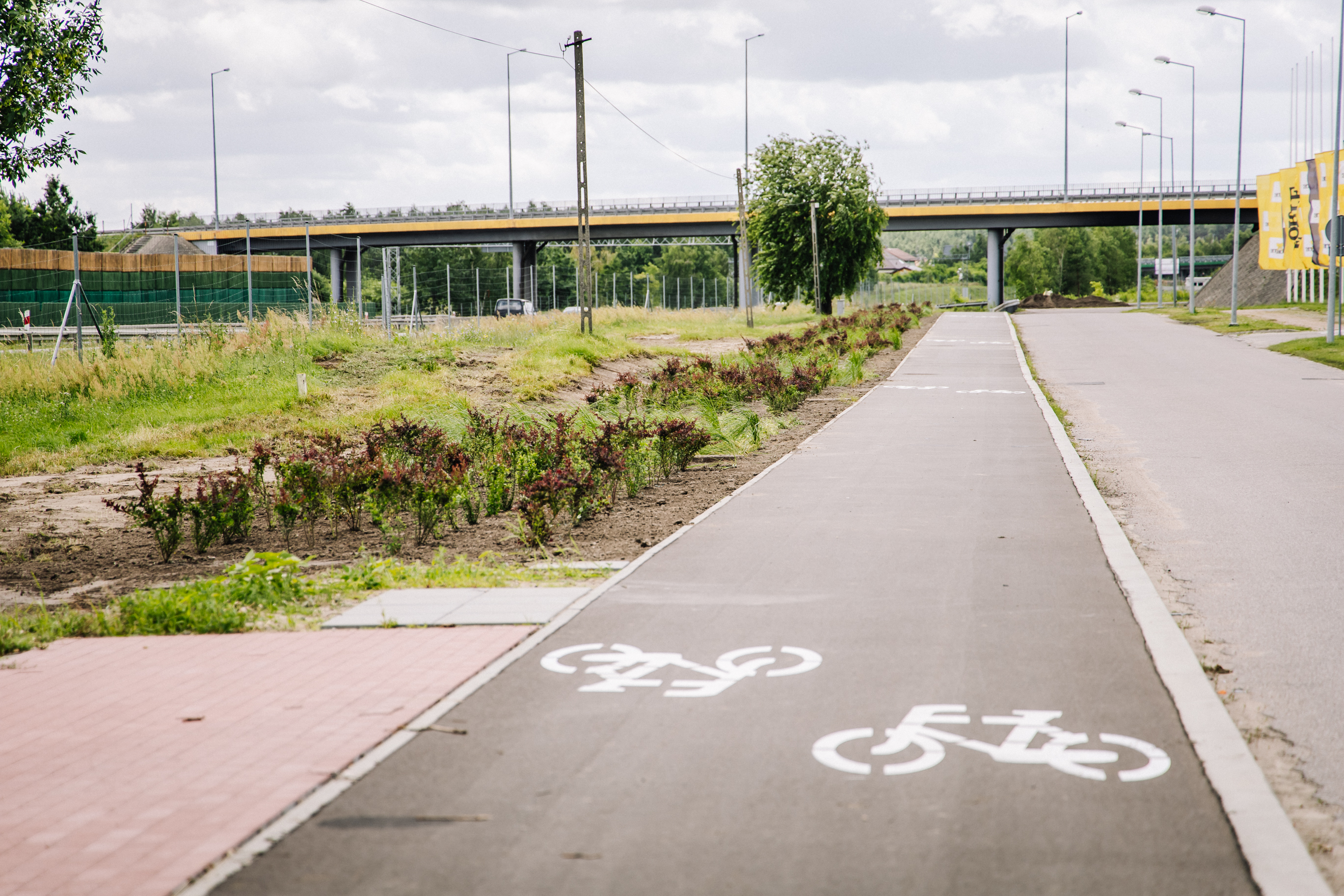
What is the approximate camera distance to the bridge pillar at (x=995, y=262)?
273 ft

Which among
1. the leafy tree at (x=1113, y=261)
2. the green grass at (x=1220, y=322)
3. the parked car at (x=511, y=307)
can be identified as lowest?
the green grass at (x=1220, y=322)

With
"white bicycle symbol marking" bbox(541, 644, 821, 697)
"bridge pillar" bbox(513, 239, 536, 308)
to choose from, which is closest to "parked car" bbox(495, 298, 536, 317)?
"bridge pillar" bbox(513, 239, 536, 308)

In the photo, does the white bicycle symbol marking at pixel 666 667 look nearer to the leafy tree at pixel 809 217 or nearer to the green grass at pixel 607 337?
the green grass at pixel 607 337

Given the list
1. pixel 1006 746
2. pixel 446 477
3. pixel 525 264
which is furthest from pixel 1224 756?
pixel 525 264

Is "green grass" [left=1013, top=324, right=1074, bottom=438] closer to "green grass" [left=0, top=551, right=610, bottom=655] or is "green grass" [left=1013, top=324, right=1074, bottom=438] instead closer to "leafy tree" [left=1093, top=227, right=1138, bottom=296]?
"green grass" [left=0, top=551, right=610, bottom=655]

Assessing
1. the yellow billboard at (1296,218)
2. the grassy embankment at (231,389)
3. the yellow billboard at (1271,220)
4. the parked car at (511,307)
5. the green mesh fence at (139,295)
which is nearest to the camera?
the grassy embankment at (231,389)

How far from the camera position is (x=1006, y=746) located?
451cm

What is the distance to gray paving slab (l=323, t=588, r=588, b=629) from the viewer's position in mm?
6551

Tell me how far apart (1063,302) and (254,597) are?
8646 cm

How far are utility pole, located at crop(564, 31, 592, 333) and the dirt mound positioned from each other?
192 ft

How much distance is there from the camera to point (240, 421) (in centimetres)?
1653

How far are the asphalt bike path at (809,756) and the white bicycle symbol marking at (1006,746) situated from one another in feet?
0.04

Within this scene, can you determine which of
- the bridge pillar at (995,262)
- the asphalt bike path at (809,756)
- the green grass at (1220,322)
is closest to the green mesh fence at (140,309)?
the asphalt bike path at (809,756)

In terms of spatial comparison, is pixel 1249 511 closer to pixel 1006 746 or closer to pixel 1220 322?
pixel 1006 746
